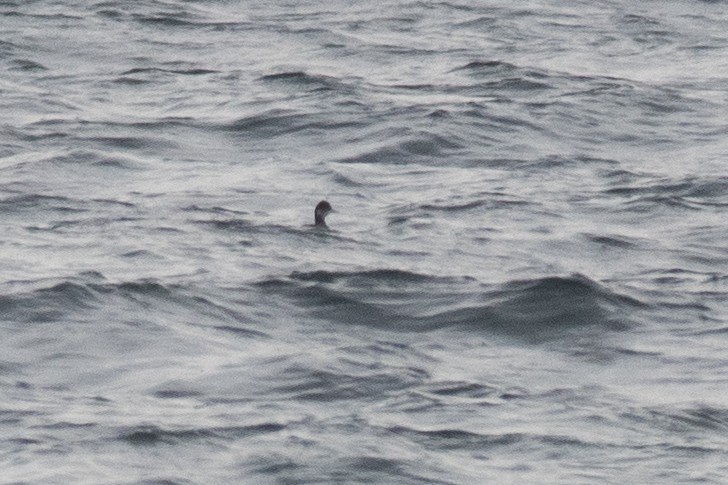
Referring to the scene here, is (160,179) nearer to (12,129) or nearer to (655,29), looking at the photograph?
(12,129)

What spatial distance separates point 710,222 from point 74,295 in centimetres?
603

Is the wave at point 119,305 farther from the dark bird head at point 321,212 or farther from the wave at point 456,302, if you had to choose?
the dark bird head at point 321,212

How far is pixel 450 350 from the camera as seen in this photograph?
15250 mm

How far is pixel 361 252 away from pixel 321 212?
665 mm

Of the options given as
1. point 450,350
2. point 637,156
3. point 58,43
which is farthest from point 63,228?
point 58,43

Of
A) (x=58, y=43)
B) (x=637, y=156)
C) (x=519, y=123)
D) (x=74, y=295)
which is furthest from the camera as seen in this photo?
(x=58, y=43)

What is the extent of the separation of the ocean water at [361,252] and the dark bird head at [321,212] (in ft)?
0.37

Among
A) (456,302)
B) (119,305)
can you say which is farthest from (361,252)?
(119,305)

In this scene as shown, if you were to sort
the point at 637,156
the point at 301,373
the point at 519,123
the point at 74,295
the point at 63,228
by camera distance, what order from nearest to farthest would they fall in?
the point at 301,373 < the point at 74,295 < the point at 63,228 < the point at 637,156 < the point at 519,123

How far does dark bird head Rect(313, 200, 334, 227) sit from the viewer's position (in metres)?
18.3

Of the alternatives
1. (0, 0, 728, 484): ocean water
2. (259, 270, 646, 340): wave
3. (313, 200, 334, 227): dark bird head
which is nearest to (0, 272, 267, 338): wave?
(0, 0, 728, 484): ocean water

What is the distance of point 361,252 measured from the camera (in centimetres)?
1794

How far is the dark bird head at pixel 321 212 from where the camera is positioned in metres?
18.3

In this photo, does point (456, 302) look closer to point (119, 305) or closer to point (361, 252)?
point (361, 252)
